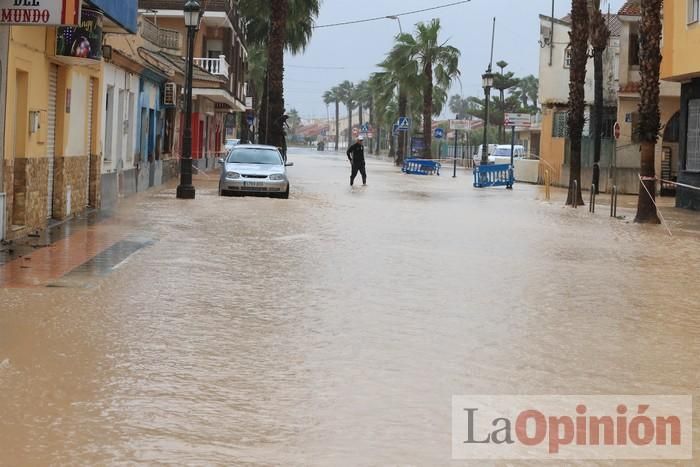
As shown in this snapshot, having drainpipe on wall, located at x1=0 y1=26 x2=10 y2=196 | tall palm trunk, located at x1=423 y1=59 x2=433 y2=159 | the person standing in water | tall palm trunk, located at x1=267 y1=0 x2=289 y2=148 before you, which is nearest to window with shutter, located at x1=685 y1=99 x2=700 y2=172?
the person standing in water

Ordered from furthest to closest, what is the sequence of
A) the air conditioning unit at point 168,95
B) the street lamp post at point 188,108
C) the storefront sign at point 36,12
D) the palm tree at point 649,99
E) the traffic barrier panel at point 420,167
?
the traffic barrier panel at point 420,167 → the air conditioning unit at point 168,95 → the street lamp post at point 188,108 → the palm tree at point 649,99 → the storefront sign at point 36,12

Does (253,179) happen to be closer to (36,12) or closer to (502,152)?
(36,12)

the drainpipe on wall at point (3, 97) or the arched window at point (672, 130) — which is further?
the arched window at point (672, 130)

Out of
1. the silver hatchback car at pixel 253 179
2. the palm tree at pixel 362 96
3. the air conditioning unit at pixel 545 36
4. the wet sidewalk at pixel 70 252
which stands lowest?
the wet sidewalk at pixel 70 252

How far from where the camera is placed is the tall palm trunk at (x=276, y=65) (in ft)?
135

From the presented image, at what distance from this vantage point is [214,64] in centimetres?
5078

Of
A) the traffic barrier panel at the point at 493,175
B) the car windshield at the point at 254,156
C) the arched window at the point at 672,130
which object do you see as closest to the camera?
the car windshield at the point at 254,156

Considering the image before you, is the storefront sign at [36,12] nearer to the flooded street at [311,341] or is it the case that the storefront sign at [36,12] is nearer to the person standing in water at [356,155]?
the flooded street at [311,341]

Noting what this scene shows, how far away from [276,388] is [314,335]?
6.67 feet

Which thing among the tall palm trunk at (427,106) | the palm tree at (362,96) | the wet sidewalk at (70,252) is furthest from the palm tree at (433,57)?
the palm tree at (362,96)

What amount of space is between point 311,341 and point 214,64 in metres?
42.7

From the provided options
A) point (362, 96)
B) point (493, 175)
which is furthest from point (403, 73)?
point (362, 96)

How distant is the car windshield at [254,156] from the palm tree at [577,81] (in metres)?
8.06

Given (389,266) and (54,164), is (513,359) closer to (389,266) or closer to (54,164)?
(389,266)
